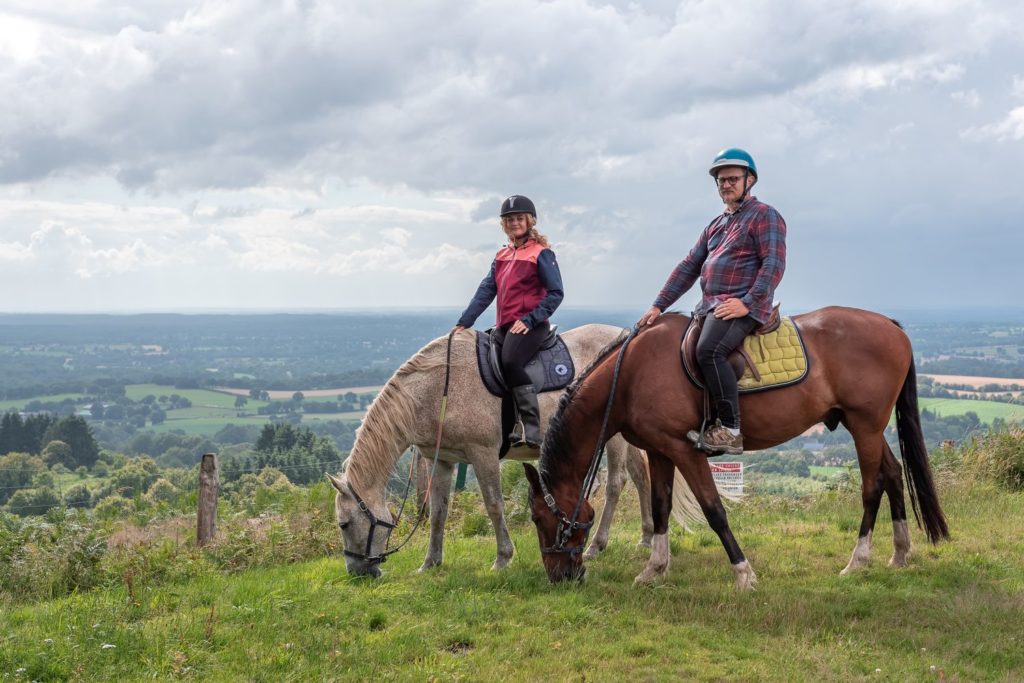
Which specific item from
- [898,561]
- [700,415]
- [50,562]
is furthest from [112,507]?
[898,561]

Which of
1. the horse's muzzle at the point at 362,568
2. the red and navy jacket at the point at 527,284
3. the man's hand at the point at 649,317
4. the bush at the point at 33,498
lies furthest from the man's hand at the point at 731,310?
the bush at the point at 33,498

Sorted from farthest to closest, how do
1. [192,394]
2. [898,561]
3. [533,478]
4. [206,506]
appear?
[192,394]
[206,506]
[898,561]
[533,478]

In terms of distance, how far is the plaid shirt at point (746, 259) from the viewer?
582cm

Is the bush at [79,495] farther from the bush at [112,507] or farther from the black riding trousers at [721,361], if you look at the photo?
the black riding trousers at [721,361]

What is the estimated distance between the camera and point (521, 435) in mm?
6914

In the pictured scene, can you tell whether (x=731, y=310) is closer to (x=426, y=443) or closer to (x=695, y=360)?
(x=695, y=360)

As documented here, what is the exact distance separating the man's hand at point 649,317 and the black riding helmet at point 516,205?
4.27 feet

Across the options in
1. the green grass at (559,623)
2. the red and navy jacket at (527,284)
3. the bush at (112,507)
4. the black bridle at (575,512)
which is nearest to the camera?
the green grass at (559,623)

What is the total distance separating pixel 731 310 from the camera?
5.78 meters

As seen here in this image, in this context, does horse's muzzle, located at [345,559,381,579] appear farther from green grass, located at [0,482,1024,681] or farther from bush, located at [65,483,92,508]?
bush, located at [65,483,92,508]

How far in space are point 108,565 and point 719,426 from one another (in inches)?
210

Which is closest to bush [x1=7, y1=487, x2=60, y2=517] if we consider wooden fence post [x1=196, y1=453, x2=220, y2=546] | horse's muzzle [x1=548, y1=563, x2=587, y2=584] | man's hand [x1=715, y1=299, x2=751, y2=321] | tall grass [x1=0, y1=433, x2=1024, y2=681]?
wooden fence post [x1=196, y1=453, x2=220, y2=546]

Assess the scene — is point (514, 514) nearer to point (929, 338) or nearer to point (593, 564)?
point (593, 564)

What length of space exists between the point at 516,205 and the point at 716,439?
249 cm
